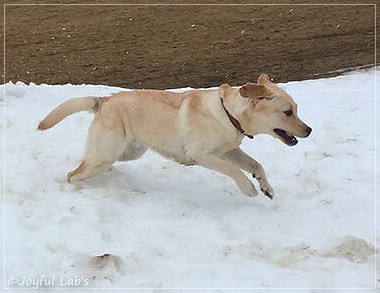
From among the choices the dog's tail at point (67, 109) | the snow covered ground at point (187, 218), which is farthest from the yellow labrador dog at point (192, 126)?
the snow covered ground at point (187, 218)

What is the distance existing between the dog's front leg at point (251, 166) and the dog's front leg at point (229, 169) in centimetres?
10

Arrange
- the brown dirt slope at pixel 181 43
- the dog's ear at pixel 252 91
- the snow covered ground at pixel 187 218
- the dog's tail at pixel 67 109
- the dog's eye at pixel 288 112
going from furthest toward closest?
the brown dirt slope at pixel 181 43
the dog's tail at pixel 67 109
the dog's eye at pixel 288 112
the dog's ear at pixel 252 91
the snow covered ground at pixel 187 218

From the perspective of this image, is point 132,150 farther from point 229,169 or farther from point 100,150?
point 229,169

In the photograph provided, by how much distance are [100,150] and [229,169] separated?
35.0 inches

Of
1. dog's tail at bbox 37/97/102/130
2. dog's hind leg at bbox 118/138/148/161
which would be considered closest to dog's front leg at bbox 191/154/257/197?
dog's hind leg at bbox 118/138/148/161

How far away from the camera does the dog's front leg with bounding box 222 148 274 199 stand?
15.7ft

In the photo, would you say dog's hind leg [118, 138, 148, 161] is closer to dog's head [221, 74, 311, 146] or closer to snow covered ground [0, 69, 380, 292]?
snow covered ground [0, 69, 380, 292]

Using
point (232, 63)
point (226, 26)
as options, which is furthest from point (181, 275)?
point (226, 26)

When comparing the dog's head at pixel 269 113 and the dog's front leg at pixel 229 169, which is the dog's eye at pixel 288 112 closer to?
the dog's head at pixel 269 113

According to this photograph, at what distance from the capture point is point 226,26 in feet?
38.8

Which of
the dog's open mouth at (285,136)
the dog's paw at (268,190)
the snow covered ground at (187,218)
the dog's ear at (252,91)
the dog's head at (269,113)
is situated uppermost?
the dog's ear at (252,91)

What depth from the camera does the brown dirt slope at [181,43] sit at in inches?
368

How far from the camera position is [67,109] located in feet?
16.3

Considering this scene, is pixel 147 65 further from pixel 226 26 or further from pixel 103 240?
pixel 103 240
